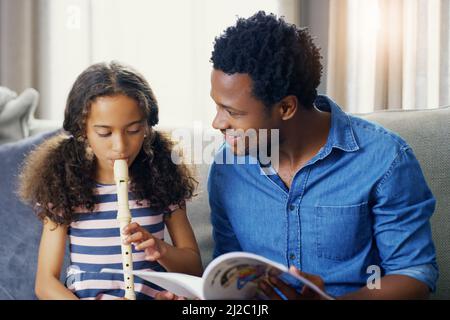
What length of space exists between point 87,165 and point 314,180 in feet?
1.55

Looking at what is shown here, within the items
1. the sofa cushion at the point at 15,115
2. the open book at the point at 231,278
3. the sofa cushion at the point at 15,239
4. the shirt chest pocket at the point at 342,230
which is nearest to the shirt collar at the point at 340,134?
the shirt chest pocket at the point at 342,230

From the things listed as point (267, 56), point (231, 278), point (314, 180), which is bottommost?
point (231, 278)

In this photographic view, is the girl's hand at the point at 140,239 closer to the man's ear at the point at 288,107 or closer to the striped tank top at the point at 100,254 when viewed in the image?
the striped tank top at the point at 100,254

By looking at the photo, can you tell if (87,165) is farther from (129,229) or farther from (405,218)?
(405,218)

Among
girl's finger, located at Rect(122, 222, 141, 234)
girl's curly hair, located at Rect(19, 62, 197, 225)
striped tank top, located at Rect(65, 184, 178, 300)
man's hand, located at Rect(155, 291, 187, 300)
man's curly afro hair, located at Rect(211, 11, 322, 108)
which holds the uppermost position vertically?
man's curly afro hair, located at Rect(211, 11, 322, 108)

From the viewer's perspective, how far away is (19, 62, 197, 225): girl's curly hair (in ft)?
4.34

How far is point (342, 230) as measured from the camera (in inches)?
52.6

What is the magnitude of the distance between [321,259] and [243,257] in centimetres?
47

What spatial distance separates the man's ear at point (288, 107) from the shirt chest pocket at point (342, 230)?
197 mm

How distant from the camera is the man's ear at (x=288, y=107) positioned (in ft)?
4.25

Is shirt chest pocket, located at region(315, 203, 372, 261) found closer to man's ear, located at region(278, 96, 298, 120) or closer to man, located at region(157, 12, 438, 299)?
man, located at region(157, 12, 438, 299)

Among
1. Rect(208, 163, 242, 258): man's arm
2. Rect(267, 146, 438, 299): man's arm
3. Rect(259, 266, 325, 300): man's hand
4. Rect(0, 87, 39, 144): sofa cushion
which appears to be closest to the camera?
Rect(259, 266, 325, 300): man's hand

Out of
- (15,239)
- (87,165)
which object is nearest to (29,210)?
(15,239)

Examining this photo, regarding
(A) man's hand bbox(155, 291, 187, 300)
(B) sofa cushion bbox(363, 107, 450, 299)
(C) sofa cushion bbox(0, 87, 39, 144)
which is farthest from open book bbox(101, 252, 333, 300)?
(C) sofa cushion bbox(0, 87, 39, 144)
